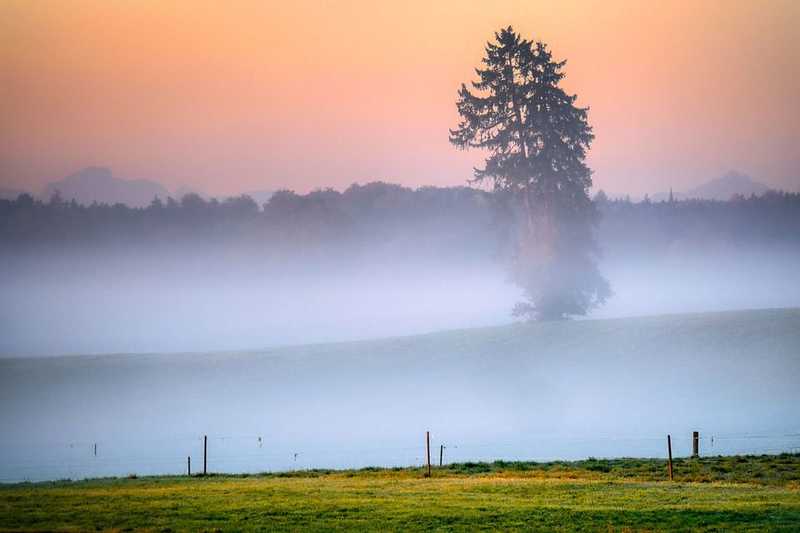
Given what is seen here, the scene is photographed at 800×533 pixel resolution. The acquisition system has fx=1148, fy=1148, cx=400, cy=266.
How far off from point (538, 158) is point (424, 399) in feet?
59.4

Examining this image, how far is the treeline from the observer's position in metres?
140

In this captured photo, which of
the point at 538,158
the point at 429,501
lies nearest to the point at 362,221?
the point at 538,158

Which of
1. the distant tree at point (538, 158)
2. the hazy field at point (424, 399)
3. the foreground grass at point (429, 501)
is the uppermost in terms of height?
the distant tree at point (538, 158)

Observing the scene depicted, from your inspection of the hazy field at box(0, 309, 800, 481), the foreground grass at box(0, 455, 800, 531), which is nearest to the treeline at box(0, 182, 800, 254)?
the hazy field at box(0, 309, 800, 481)

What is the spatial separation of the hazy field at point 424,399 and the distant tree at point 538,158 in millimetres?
4662

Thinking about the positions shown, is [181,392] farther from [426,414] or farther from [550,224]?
[550,224]

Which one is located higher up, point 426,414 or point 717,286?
point 717,286

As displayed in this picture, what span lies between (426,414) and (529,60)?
25.3 m

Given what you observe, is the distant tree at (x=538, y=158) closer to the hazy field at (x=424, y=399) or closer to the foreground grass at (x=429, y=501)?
the hazy field at (x=424, y=399)

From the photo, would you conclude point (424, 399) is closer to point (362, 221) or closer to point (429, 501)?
point (429, 501)

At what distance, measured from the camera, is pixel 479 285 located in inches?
5089

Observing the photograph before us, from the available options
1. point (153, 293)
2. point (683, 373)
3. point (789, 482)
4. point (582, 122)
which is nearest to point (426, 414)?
point (683, 373)

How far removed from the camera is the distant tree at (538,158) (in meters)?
74.8

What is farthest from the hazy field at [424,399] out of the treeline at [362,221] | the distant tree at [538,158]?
the treeline at [362,221]
